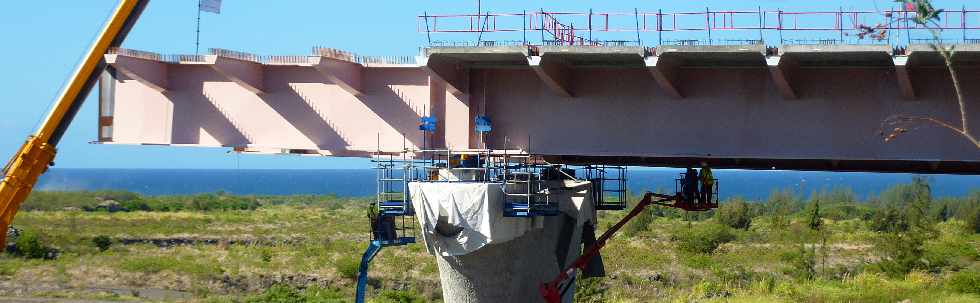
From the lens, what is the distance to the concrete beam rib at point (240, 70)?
23.2m

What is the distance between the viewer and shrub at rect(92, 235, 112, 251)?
63750 mm

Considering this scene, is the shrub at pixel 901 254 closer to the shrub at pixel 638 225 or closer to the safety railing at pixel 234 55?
the shrub at pixel 638 225

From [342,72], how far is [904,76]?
10.1 m

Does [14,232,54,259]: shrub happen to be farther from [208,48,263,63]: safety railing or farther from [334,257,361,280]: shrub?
[208,48,263,63]: safety railing

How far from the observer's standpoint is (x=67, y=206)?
10144cm

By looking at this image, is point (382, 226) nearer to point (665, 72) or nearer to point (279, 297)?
point (665, 72)

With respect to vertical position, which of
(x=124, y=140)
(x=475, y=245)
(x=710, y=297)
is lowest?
(x=710, y=297)

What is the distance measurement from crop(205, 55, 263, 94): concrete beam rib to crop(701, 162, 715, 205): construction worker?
29.4ft

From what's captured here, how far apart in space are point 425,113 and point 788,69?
22.3 feet

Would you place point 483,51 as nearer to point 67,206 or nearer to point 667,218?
point 667,218

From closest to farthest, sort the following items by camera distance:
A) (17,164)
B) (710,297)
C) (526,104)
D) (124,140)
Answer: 1. (526,104)
2. (124,140)
3. (17,164)
4. (710,297)

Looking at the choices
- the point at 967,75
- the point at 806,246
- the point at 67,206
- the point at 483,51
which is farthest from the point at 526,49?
the point at 67,206

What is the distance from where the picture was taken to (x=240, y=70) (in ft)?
77.3

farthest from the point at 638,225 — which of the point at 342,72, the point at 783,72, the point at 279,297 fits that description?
the point at 783,72
